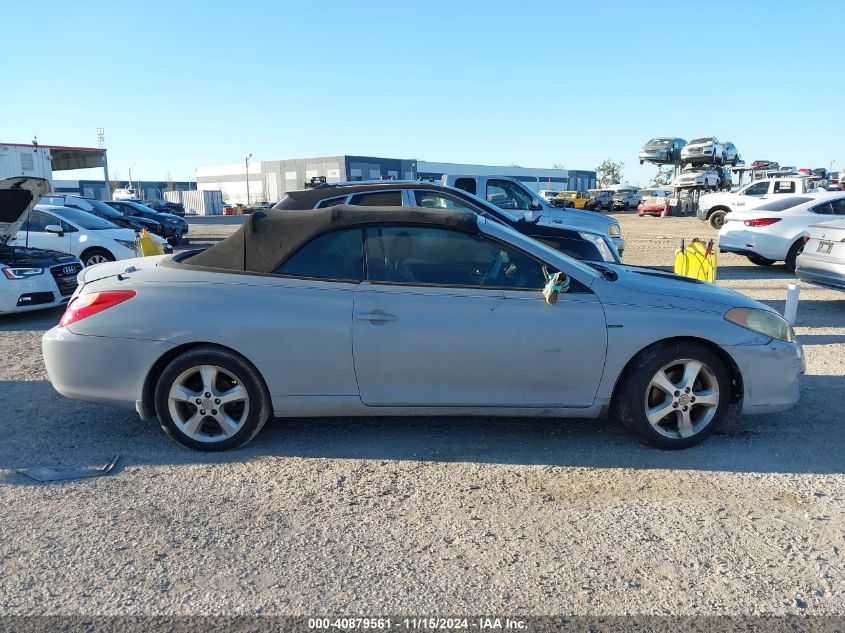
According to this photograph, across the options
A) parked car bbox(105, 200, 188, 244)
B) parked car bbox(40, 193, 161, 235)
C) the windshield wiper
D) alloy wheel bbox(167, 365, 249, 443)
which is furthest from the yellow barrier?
parked car bbox(105, 200, 188, 244)

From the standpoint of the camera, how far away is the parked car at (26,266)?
849cm

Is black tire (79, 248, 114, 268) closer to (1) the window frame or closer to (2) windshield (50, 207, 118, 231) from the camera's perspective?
(2) windshield (50, 207, 118, 231)

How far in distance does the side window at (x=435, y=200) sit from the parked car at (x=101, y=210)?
7411 mm

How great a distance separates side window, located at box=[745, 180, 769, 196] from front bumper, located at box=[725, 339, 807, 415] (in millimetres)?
22320

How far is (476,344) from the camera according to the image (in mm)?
4082

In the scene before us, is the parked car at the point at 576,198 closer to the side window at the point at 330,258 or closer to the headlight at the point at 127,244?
the headlight at the point at 127,244

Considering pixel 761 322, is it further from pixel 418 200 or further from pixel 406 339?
pixel 418 200

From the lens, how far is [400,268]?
4.29 meters

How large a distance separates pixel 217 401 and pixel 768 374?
11.4 feet

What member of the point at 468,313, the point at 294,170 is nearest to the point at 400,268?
the point at 468,313

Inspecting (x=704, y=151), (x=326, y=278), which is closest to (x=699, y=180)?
(x=704, y=151)

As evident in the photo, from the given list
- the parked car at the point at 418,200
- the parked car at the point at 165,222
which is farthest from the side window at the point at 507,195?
the parked car at the point at 165,222

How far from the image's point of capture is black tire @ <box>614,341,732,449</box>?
4.14m

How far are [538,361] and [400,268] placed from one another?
41.2 inches
